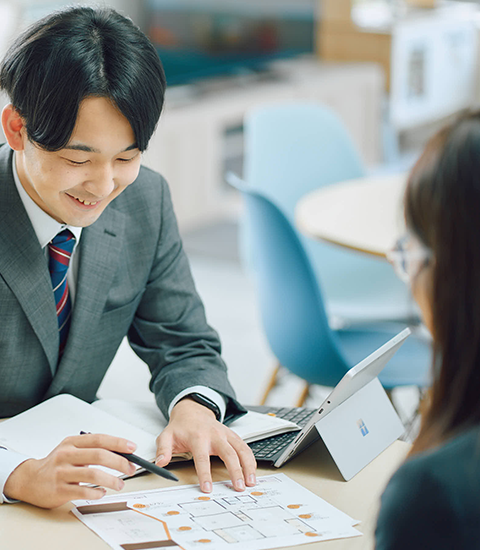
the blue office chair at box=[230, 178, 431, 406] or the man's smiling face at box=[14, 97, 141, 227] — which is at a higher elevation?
the man's smiling face at box=[14, 97, 141, 227]

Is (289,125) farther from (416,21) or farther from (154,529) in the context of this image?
(416,21)

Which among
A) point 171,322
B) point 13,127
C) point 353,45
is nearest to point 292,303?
point 171,322

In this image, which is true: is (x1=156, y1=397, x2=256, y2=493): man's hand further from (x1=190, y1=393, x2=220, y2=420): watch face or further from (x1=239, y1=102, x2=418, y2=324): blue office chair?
(x1=239, y1=102, x2=418, y2=324): blue office chair

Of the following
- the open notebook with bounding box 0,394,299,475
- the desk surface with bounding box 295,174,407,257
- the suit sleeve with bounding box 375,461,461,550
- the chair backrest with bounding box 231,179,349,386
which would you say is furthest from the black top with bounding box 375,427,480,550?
the desk surface with bounding box 295,174,407,257

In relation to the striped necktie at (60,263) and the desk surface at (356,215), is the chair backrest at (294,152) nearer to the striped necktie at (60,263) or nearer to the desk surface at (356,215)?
the desk surface at (356,215)

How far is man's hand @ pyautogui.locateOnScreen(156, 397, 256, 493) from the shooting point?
1041 mm

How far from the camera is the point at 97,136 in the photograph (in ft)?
3.61

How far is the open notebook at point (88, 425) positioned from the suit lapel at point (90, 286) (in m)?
0.08

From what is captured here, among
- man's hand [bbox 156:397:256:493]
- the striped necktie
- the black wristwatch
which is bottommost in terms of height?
the black wristwatch

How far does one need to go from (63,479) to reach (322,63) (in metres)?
5.04

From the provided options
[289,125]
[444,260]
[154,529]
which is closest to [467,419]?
[444,260]

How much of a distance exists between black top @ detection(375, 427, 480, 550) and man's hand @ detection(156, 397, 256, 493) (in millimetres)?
389

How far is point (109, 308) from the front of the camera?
1.36 meters

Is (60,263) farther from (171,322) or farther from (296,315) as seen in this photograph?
(296,315)
